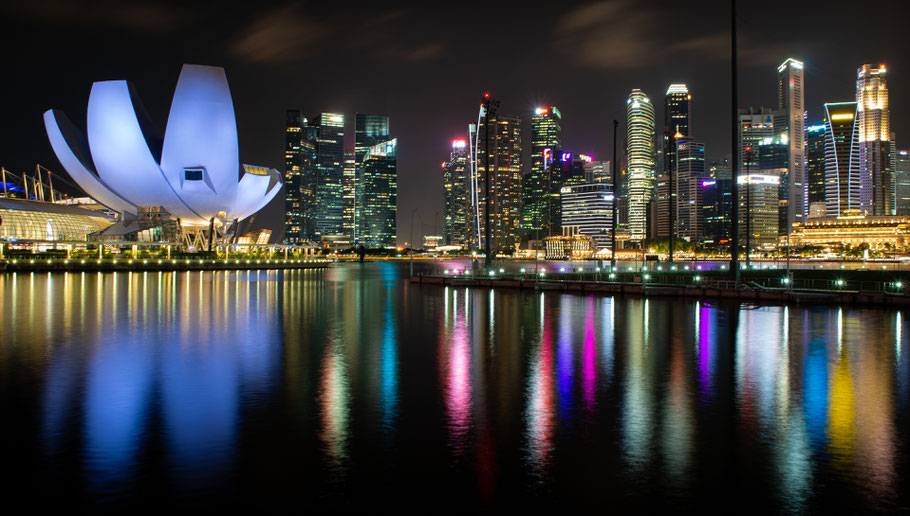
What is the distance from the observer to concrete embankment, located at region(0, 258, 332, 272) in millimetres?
56812

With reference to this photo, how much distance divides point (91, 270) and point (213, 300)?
135 ft

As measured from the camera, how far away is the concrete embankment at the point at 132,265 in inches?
2237

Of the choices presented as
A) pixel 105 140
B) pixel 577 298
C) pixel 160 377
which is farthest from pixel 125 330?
pixel 105 140

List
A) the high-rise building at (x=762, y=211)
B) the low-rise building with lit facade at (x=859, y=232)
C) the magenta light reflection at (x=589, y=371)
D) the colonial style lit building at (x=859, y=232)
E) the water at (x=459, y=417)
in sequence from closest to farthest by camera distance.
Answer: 1. the water at (x=459, y=417)
2. the magenta light reflection at (x=589, y=371)
3. the low-rise building with lit facade at (x=859, y=232)
4. the colonial style lit building at (x=859, y=232)
5. the high-rise building at (x=762, y=211)

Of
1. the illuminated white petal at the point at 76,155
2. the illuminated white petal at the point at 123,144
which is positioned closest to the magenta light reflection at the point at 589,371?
the illuminated white petal at the point at 123,144

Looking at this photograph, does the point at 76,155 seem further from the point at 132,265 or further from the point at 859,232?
the point at 859,232

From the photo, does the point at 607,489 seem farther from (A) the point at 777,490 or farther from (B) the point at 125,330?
(B) the point at 125,330

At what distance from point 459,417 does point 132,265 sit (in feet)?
216

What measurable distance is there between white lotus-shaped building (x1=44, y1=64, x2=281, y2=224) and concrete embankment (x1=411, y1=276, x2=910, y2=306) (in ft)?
170

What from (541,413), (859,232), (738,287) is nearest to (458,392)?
(541,413)

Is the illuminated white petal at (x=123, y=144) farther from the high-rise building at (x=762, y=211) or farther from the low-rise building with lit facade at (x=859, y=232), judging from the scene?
the low-rise building with lit facade at (x=859, y=232)

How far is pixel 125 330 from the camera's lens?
1756cm

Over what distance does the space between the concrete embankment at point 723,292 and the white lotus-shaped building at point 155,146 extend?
170ft

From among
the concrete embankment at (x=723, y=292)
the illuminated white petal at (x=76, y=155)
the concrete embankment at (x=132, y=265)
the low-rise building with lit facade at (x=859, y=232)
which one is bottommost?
the concrete embankment at (x=723, y=292)
